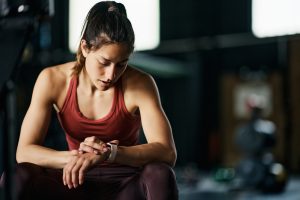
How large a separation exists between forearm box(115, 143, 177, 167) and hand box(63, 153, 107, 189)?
0.05 m

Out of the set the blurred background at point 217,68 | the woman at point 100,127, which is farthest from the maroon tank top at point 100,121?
the blurred background at point 217,68

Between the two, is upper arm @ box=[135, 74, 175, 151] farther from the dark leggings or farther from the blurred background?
the blurred background

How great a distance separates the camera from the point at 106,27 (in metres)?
1.15

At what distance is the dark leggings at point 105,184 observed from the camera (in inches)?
44.3

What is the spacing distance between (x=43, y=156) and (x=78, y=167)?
0.11 meters

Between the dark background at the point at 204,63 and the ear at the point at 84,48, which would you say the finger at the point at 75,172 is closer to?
the ear at the point at 84,48

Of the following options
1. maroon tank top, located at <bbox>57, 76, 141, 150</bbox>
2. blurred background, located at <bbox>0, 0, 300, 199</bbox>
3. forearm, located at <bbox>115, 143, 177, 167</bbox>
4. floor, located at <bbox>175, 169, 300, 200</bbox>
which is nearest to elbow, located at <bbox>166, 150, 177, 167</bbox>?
forearm, located at <bbox>115, 143, 177, 167</bbox>

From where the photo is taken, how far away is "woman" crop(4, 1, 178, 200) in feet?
3.75

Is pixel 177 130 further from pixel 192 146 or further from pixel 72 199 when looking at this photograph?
pixel 72 199

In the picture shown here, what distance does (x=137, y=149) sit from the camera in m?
1.19

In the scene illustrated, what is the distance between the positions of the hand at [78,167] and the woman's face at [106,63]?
0.56 feet

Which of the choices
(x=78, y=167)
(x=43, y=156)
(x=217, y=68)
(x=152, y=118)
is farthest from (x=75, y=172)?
(x=217, y=68)

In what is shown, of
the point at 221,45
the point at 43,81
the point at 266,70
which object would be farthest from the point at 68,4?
the point at 43,81

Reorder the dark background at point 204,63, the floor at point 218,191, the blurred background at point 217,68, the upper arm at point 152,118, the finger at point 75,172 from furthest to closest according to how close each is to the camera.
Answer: the dark background at point 204,63, the blurred background at point 217,68, the floor at point 218,191, the upper arm at point 152,118, the finger at point 75,172
